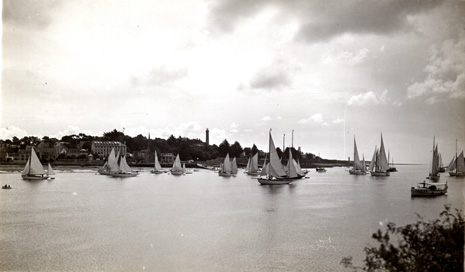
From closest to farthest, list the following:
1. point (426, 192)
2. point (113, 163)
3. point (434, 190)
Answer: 1. point (434, 190)
2. point (426, 192)
3. point (113, 163)

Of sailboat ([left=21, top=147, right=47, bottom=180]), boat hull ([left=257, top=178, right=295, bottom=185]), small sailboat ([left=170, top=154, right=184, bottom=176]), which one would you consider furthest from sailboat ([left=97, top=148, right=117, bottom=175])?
boat hull ([left=257, top=178, right=295, bottom=185])

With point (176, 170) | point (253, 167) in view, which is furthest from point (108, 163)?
point (253, 167)

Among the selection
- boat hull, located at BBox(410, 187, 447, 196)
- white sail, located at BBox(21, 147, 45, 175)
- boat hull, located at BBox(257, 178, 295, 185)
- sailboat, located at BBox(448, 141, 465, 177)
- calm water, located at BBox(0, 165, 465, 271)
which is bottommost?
calm water, located at BBox(0, 165, 465, 271)

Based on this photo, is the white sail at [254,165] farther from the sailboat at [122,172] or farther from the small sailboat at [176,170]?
the sailboat at [122,172]

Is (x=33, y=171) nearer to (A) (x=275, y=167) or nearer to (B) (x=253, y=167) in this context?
(A) (x=275, y=167)

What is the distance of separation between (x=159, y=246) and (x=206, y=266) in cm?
164

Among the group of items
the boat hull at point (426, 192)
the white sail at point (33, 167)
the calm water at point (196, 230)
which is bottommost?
the calm water at point (196, 230)

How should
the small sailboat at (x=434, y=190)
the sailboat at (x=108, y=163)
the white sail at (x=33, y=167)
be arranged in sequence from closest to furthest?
the small sailboat at (x=434, y=190)
the white sail at (x=33, y=167)
the sailboat at (x=108, y=163)

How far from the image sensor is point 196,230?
32.8ft

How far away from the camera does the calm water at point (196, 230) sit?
7.45 m

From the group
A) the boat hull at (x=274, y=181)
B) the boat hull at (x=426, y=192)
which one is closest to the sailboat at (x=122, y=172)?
the boat hull at (x=274, y=181)

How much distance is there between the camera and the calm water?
7453 millimetres

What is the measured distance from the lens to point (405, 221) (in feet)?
33.4

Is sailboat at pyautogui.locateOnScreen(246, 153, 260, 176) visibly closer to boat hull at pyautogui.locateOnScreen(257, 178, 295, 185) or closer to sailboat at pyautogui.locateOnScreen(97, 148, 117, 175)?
boat hull at pyautogui.locateOnScreen(257, 178, 295, 185)
